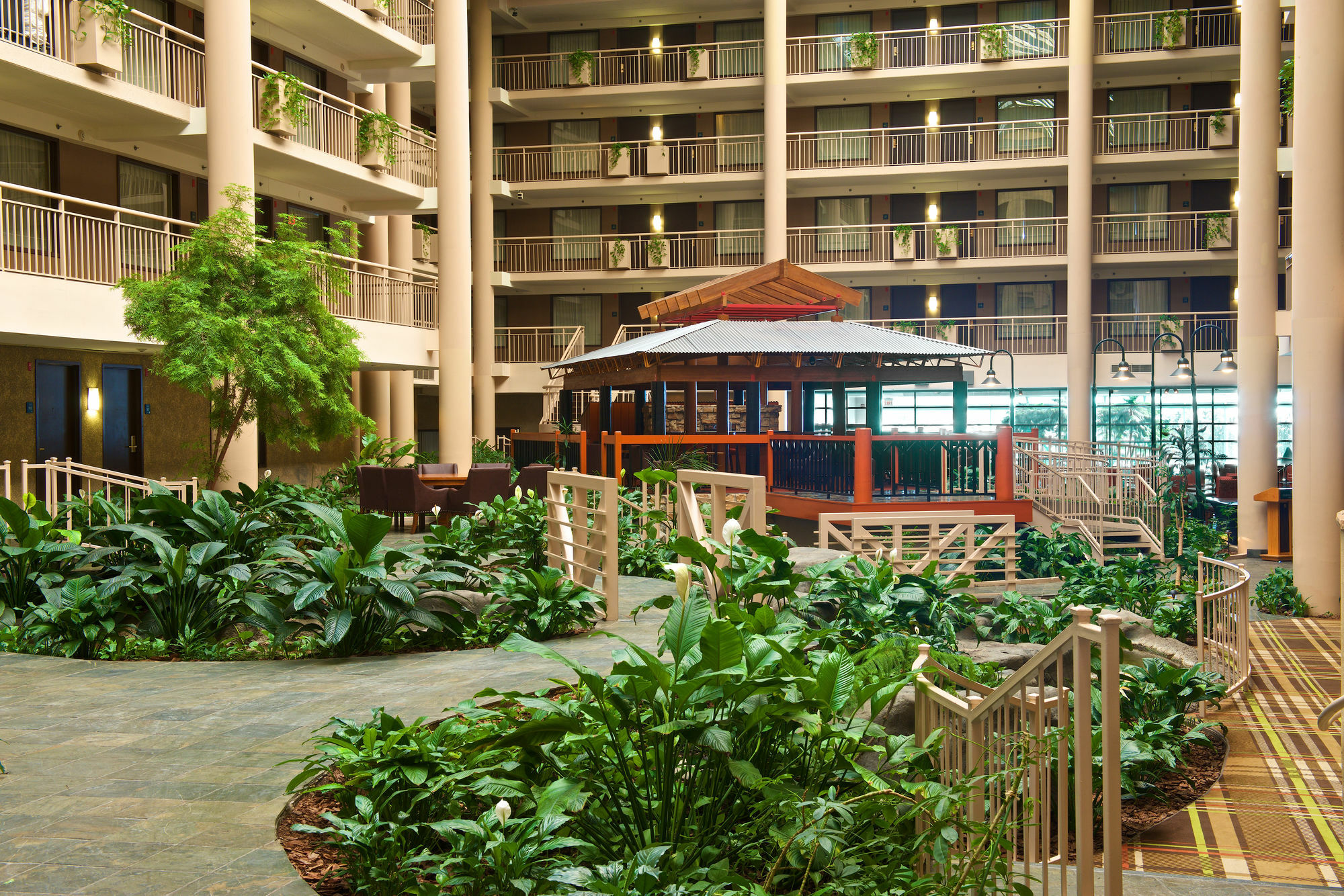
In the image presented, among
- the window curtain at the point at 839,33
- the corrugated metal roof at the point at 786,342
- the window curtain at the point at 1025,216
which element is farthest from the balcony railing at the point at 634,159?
the corrugated metal roof at the point at 786,342

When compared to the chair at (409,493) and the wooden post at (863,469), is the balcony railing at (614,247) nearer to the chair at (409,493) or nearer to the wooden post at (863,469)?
the chair at (409,493)

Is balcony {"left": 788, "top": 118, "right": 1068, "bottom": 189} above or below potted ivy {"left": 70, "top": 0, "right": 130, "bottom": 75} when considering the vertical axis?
above

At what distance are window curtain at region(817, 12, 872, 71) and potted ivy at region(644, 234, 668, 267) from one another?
6.68m

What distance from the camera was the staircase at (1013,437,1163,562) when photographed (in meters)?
16.1

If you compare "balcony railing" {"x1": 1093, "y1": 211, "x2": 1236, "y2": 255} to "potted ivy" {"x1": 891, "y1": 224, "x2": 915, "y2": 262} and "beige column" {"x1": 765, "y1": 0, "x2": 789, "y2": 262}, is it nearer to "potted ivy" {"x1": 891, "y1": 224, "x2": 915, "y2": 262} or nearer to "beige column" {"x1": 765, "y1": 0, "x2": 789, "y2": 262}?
"potted ivy" {"x1": 891, "y1": 224, "x2": 915, "y2": 262}

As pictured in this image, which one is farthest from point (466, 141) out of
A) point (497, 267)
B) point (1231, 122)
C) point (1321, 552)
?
point (1231, 122)

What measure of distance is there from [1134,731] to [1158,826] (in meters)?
0.81

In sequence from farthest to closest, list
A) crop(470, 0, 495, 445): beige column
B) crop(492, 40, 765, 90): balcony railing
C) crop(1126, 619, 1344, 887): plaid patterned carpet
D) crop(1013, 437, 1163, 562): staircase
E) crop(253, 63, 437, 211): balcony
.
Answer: crop(492, 40, 765, 90): balcony railing < crop(470, 0, 495, 445): beige column < crop(253, 63, 437, 211): balcony < crop(1013, 437, 1163, 562): staircase < crop(1126, 619, 1344, 887): plaid patterned carpet

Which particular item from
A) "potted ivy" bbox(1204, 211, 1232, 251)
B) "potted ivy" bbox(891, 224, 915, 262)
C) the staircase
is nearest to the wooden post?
the staircase

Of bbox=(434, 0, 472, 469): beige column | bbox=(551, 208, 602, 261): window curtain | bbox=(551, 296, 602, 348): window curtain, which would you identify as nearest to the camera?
bbox=(434, 0, 472, 469): beige column

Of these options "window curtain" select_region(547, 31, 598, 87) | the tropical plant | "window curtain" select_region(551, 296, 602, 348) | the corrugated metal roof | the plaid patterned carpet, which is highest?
"window curtain" select_region(547, 31, 598, 87)

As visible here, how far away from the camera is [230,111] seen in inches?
674

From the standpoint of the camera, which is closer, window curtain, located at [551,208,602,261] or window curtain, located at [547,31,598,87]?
window curtain, located at [547,31,598,87]

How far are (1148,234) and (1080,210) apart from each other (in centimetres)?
292
